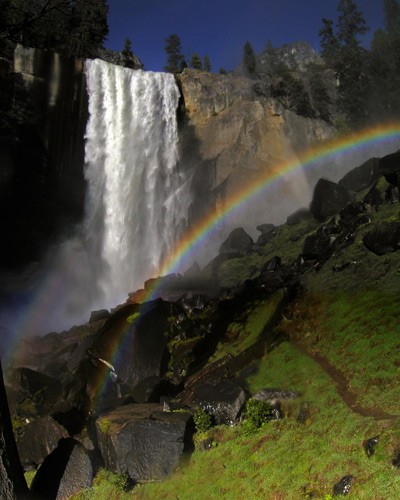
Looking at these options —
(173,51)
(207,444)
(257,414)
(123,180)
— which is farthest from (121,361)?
(173,51)

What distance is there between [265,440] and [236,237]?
2517 cm

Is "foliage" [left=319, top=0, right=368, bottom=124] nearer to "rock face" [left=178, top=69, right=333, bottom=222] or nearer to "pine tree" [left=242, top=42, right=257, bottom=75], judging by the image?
"rock face" [left=178, top=69, right=333, bottom=222]

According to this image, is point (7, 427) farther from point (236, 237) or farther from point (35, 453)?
point (236, 237)

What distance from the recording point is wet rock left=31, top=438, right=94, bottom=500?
10656mm

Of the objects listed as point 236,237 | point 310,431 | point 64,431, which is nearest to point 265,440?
point 310,431

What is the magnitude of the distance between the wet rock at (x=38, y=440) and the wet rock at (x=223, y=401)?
13.0 feet

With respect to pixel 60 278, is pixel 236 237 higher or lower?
lower

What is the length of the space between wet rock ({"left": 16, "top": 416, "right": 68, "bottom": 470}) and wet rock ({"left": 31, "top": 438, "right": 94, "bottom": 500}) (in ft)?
3.19

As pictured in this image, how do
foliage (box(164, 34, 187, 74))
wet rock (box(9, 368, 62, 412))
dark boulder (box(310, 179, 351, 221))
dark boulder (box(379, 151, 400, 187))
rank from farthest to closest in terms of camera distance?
foliage (box(164, 34, 187, 74))
dark boulder (box(310, 179, 351, 221))
dark boulder (box(379, 151, 400, 187))
wet rock (box(9, 368, 62, 412))

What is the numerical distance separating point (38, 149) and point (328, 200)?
23.7 metres

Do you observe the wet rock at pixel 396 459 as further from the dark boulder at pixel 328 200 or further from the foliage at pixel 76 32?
the foliage at pixel 76 32

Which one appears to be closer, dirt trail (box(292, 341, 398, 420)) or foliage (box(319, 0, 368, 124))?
dirt trail (box(292, 341, 398, 420))

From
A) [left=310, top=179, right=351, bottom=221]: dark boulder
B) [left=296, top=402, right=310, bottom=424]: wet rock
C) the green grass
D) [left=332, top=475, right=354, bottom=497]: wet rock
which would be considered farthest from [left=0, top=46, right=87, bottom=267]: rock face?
[left=332, top=475, right=354, bottom=497]: wet rock

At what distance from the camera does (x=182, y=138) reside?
4181 centimetres
